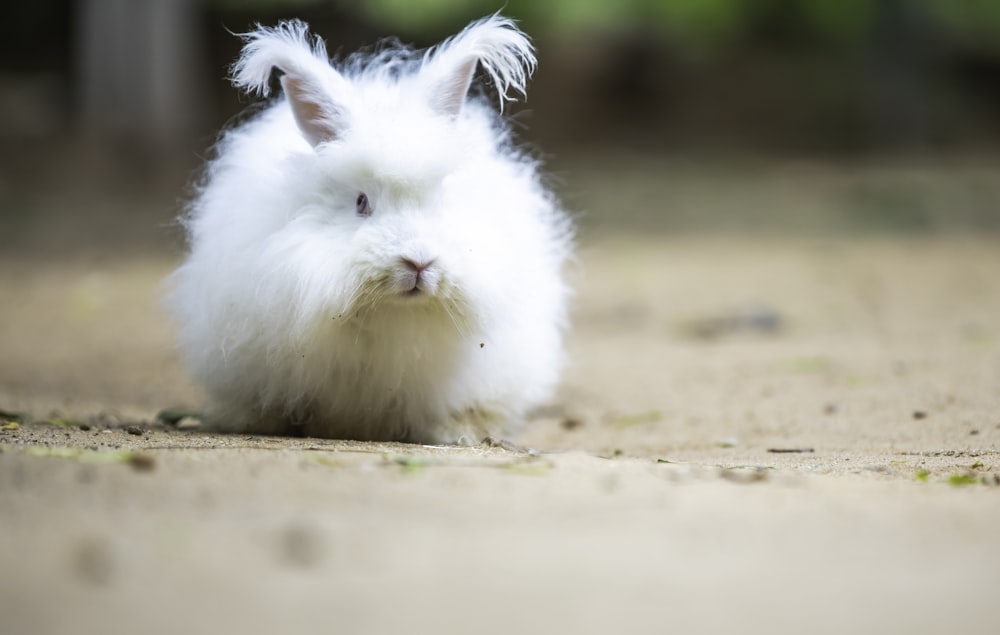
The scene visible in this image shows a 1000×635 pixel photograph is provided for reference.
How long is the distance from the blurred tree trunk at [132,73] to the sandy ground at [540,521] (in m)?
9.09

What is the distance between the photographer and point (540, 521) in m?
3.06

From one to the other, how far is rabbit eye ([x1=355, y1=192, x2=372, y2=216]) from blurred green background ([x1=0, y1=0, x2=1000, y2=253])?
563cm

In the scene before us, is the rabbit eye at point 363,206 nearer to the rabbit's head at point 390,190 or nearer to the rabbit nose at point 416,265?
the rabbit's head at point 390,190

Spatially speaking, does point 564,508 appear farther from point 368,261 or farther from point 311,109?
point 311,109

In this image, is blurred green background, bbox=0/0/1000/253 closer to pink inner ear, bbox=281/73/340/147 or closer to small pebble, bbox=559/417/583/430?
small pebble, bbox=559/417/583/430

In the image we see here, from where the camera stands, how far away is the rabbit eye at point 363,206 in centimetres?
438

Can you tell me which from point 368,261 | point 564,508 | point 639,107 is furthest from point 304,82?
point 639,107

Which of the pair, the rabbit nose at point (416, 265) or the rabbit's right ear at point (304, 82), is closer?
the rabbit nose at point (416, 265)

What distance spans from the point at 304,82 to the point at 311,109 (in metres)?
0.11

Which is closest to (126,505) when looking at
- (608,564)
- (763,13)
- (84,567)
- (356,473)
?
(84,567)

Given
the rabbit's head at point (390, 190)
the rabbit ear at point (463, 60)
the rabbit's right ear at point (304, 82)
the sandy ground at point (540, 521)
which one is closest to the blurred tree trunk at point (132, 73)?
the sandy ground at point (540, 521)

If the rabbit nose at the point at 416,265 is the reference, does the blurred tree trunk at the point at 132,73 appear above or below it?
above

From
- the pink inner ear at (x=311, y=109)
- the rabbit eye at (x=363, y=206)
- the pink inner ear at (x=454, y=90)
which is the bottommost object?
the rabbit eye at (x=363, y=206)

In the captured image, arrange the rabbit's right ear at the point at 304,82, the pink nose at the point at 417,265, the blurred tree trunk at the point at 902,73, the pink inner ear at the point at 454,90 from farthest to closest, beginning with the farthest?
the blurred tree trunk at the point at 902,73 → the pink inner ear at the point at 454,90 → the rabbit's right ear at the point at 304,82 → the pink nose at the point at 417,265
